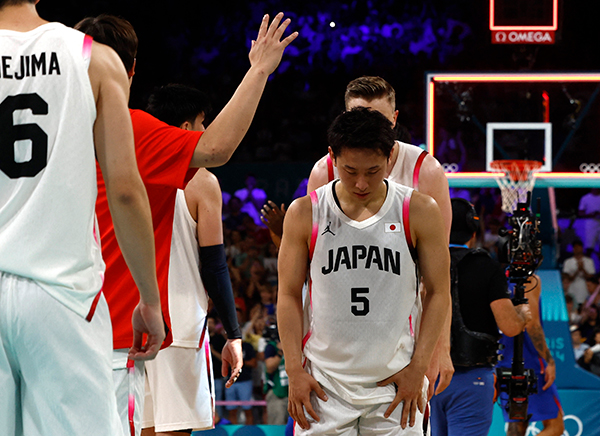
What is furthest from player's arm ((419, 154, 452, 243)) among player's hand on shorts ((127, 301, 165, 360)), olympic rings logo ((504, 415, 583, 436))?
olympic rings logo ((504, 415, 583, 436))

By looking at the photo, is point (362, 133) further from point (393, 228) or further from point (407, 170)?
point (407, 170)

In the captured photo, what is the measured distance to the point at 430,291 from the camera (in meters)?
2.85

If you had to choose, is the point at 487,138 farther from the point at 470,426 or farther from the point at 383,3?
the point at 470,426

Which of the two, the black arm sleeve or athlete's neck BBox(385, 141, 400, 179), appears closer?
athlete's neck BBox(385, 141, 400, 179)

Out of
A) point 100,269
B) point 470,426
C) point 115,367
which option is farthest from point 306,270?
point 470,426

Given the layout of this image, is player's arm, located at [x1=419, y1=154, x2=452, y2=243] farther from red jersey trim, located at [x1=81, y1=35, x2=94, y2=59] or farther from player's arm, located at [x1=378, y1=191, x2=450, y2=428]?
red jersey trim, located at [x1=81, y1=35, x2=94, y2=59]

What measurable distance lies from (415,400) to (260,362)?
19.3ft

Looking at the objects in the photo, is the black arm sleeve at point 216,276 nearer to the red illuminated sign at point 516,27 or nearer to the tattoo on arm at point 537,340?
the tattoo on arm at point 537,340

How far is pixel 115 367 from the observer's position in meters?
2.39

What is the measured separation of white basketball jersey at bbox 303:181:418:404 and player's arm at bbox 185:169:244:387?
1.01m

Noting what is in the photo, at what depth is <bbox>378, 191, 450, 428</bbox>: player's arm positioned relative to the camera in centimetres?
275

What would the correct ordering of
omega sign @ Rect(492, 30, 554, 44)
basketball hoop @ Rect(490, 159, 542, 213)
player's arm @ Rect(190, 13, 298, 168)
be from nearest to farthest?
player's arm @ Rect(190, 13, 298, 168) < basketball hoop @ Rect(490, 159, 542, 213) < omega sign @ Rect(492, 30, 554, 44)

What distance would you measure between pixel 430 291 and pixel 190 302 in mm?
1327

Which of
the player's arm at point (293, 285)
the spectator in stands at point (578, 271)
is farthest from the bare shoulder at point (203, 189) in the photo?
the spectator in stands at point (578, 271)
